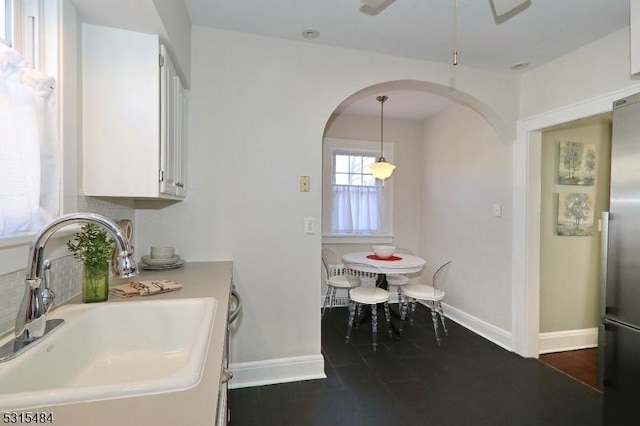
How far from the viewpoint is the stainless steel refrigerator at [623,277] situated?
1.64m

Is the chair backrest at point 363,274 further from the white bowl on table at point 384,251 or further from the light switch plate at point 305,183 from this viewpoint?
the light switch plate at point 305,183

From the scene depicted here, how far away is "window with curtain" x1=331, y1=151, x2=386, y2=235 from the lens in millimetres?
4164

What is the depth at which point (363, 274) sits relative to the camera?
394cm

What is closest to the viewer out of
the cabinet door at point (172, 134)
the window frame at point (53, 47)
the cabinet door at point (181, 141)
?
the window frame at point (53, 47)

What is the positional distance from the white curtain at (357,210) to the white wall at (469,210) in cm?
67

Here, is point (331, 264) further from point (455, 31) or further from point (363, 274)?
point (455, 31)

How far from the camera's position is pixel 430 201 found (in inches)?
166

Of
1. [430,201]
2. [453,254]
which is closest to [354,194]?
[430,201]

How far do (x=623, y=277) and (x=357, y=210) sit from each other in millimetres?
2813

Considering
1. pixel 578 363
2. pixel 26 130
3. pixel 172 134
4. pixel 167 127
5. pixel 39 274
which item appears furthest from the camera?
pixel 578 363

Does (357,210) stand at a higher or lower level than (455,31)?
lower

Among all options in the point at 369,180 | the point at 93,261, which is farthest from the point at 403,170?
the point at 93,261

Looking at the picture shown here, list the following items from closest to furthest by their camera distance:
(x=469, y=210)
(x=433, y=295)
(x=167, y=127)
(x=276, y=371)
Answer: (x=167, y=127) < (x=276, y=371) < (x=433, y=295) < (x=469, y=210)

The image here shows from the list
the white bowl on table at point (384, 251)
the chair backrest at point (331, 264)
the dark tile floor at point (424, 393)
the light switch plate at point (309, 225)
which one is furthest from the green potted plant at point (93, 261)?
the chair backrest at point (331, 264)
